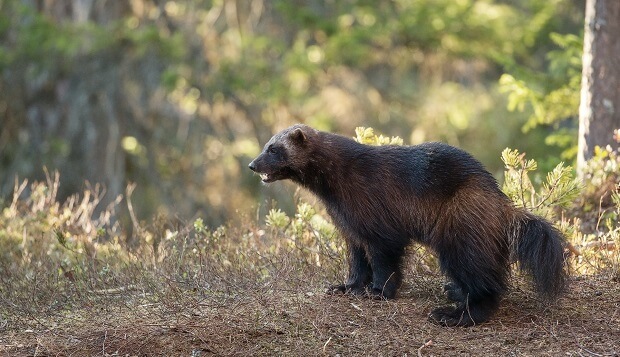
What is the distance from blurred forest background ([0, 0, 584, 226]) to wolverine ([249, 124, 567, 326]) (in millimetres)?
11039

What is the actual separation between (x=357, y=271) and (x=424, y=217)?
2.67ft

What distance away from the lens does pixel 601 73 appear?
9.55 meters

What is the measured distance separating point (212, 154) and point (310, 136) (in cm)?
1335

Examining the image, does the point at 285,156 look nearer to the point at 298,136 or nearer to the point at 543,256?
the point at 298,136

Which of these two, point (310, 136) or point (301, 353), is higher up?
point (310, 136)

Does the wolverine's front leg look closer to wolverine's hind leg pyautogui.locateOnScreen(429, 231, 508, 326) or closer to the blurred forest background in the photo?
wolverine's hind leg pyautogui.locateOnScreen(429, 231, 508, 326)

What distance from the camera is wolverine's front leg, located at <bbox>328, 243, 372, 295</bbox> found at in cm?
708

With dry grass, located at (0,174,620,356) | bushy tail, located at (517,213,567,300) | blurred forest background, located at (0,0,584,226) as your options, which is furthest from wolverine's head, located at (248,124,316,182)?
blurred forest background, located at (0,0,584,226)

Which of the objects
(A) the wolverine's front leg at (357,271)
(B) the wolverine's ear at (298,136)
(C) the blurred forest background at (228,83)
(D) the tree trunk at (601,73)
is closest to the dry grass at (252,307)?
(A) the wolverine's front leg at (357,271)

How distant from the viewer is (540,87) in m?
12.0

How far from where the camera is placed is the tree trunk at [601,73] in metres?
9.52

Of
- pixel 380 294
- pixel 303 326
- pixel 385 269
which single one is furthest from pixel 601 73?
pixel 303 326

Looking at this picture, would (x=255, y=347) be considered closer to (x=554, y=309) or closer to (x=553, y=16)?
(x=554, y=309)

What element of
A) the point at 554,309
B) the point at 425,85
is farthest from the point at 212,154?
the point at 554,309
